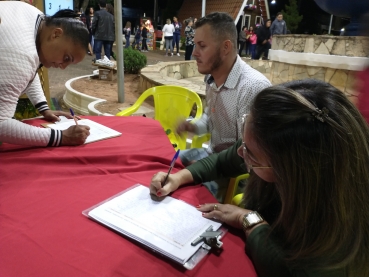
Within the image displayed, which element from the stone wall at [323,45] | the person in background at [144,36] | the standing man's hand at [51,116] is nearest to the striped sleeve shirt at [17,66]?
the standing man's hand at [51,116]

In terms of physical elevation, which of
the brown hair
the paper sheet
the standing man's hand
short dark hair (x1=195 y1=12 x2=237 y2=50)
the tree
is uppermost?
the tree

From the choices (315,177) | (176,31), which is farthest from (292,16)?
(315,177)

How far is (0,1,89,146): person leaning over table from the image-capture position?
1323 mm

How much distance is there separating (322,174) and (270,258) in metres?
0.27

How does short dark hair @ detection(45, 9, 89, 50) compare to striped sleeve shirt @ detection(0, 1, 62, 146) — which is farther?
short dark hair @ detection(45, 9, 89, 50)

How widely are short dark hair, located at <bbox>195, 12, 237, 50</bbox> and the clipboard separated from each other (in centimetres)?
123

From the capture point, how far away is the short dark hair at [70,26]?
61.4 inches

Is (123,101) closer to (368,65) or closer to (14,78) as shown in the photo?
(14,78)

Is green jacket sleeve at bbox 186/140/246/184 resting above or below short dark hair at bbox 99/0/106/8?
below

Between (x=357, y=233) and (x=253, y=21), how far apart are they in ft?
63.9

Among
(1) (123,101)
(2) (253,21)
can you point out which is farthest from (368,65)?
(2) (253,21)

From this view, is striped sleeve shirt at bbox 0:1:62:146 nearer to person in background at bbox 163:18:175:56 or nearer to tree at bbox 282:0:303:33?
person in background at bbox 163:18:175:56

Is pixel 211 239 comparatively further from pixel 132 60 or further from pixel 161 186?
pixel 132 60

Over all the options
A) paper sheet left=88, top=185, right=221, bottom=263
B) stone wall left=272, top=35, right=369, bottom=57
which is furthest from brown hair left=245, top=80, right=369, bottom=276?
stone wall left=272, top=35, right=369, bottom=57
